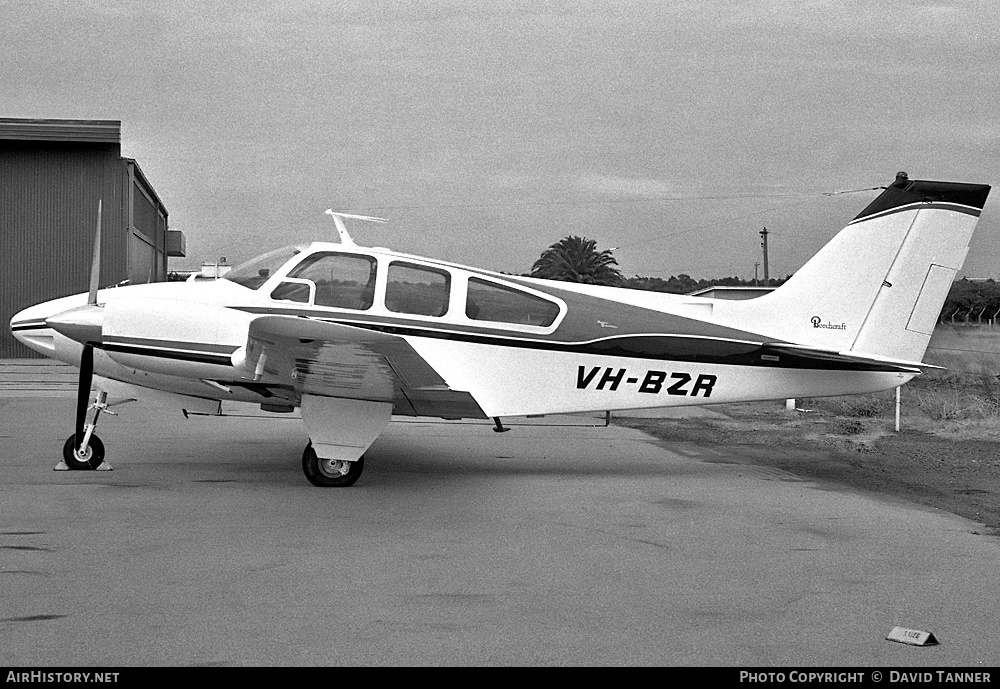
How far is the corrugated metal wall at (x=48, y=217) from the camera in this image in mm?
27531

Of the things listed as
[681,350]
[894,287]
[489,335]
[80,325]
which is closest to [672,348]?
[681,350]

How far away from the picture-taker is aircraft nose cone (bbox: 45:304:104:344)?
866 centimetres

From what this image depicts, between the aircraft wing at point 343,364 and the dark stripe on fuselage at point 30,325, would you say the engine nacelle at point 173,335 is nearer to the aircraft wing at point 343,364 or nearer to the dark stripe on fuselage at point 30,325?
the aircraft wing at point 343,364

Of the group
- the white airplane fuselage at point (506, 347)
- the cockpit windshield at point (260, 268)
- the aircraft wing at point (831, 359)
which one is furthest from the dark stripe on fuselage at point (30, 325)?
the aircraft wing at point (831, 359)

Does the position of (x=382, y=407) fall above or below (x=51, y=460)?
above

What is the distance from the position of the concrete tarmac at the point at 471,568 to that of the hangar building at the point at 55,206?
18.7 meters

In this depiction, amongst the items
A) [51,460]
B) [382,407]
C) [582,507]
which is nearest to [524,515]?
[582,507]

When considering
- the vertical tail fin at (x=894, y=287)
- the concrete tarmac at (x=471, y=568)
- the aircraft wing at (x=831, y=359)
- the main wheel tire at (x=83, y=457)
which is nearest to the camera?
the concrete tarmac at (x=471, y=568)

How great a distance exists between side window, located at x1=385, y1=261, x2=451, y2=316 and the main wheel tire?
322cm

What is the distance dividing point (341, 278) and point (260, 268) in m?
0.80

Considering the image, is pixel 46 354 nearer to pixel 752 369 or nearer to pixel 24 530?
pixel 24 530

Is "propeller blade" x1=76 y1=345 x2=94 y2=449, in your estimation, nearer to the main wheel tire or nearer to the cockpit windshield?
the main wheel tire
